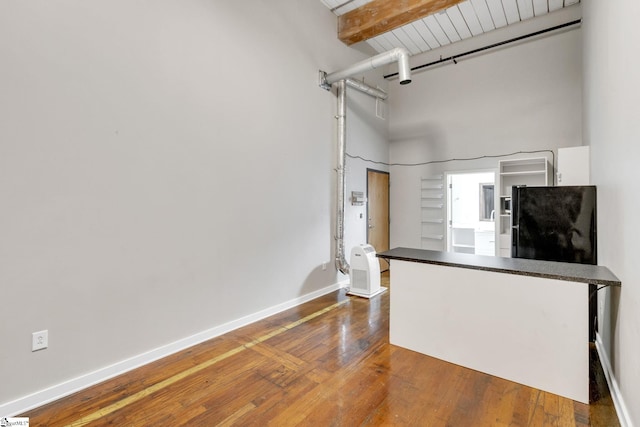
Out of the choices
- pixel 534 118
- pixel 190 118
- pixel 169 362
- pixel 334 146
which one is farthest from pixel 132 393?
pixel 534 118

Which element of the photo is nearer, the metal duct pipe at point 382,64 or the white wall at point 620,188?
the white wall at point 620,188

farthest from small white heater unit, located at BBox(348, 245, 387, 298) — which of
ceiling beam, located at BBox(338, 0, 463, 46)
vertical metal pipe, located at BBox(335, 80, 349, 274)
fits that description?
ceiling beam, located at BBox(338, 0, 463, 46)

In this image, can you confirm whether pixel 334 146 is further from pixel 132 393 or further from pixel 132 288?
pixel 132 393

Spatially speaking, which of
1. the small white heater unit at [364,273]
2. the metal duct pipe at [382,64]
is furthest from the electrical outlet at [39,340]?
the metal duct pipe at [382,64]

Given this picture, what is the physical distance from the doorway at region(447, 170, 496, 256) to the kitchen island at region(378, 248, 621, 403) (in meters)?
3.86

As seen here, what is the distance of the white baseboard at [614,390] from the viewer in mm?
1794

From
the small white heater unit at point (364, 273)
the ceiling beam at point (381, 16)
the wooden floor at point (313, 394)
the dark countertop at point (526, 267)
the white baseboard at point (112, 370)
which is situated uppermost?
the ceiling beam at point (381, 16)

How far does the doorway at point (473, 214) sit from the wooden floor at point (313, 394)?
383 cm

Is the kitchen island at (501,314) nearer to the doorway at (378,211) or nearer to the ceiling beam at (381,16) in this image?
the doorway at (378,211)

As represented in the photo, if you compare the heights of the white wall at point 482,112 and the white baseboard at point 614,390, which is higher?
the white wall at point 482,112

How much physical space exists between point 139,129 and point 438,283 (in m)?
2.93

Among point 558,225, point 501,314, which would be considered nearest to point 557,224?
point 558,225

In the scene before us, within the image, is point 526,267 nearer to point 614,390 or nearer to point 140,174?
point 614,390

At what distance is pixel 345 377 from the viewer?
7.89 feet
